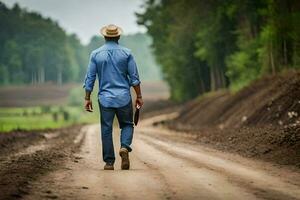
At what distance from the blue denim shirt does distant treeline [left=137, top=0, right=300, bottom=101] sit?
58.7 ft

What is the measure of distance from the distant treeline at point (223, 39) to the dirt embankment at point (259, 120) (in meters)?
1.95

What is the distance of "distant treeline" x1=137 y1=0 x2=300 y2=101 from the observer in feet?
102

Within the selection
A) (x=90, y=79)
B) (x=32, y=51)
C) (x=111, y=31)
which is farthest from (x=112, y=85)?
(x=32, y=51)

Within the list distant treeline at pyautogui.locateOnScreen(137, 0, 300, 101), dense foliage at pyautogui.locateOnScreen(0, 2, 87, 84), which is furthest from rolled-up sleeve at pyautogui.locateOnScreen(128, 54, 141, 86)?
dense foliage at pyautogui.locateOnScreen(0, 2, 87, 84)

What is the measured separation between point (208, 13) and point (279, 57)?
1291 centimetres

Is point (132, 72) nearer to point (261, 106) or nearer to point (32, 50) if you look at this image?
point (261, 106)

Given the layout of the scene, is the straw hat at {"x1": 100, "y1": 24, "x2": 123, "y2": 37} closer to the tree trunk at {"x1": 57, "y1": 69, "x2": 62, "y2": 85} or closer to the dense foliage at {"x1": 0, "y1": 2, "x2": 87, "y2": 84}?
the dense foliage at {"x1": 0, "y1": 2, "x2": 87, "y2": 84}

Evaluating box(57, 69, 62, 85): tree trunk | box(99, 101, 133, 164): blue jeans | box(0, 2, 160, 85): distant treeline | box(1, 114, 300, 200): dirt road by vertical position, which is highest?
box(0, 2, 160, 85): distant treeline

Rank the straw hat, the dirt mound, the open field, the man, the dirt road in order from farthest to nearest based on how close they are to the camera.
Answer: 1. the open field
2. the dirt mound
3. the straw hat
4. the man
5. the dirt road

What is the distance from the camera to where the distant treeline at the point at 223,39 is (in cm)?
3100

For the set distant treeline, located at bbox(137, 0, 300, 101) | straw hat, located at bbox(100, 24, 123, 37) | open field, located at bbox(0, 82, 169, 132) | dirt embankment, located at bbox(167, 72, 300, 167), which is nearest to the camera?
straw hat, located at bbox(100, 24, 123, 37)

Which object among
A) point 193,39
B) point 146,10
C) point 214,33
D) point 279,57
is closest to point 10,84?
point 146,10

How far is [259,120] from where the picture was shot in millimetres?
23578

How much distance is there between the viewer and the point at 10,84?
387ft
